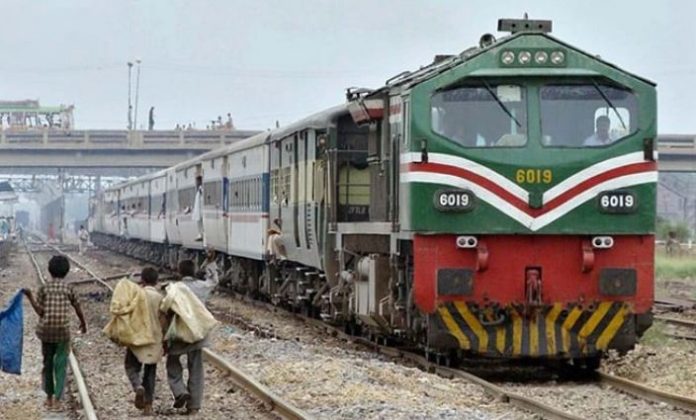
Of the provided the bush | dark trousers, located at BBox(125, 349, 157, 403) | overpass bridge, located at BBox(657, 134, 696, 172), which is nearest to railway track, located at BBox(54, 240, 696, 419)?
dark trousers, located at BBox(125, 349, 157, 403)

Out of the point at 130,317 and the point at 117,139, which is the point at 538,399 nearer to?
the point at 130,317

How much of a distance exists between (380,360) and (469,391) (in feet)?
9.22

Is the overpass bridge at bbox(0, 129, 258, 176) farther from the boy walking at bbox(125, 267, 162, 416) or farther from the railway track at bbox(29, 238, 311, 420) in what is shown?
the boy walking at bbox(125, 267, 162, 416)

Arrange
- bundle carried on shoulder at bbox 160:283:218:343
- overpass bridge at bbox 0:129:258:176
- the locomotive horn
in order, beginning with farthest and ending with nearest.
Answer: overpass bridge at bbox 0:129:258:176, the locomotive horn, bundle carried on shoulder at bbox 160:283:218:343

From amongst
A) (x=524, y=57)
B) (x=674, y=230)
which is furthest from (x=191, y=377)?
(x=674, y=230)

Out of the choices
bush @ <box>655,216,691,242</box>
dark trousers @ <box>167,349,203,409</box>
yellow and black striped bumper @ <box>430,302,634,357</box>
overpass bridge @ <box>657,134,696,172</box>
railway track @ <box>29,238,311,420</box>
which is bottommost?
railway track @ <box>29,238,311,420</box>

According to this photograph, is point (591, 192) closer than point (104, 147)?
Yes

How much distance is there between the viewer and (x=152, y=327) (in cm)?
1159

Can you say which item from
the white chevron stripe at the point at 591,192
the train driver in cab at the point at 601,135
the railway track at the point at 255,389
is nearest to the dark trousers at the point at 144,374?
the railway track at the point at 255,389

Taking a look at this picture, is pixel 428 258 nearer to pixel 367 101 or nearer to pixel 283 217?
pixel 367 101

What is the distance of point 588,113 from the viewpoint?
13602 mm

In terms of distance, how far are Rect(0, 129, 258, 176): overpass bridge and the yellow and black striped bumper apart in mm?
55294

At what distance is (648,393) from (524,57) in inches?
138

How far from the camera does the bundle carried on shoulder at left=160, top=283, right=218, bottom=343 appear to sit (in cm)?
1138
